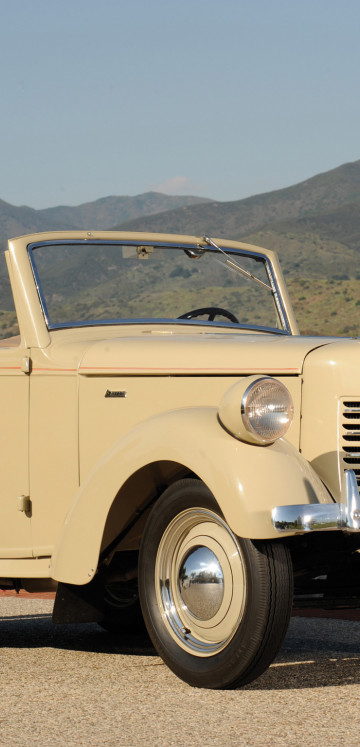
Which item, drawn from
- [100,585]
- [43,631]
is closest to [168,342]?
[100,585]

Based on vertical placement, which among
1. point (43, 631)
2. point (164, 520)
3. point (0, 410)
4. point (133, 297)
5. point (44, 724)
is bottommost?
point (43, 631)

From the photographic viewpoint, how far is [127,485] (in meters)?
4.73

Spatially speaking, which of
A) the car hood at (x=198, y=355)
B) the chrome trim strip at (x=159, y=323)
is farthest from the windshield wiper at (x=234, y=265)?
the car hood at (x=198, y=355)

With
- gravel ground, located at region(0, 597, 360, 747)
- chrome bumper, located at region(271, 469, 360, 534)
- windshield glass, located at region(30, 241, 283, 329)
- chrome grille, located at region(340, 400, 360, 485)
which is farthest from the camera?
windshield glass, located at region(30, 241, 283, 329)

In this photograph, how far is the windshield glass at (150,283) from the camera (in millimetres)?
5770

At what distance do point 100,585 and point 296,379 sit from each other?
1.37 meters

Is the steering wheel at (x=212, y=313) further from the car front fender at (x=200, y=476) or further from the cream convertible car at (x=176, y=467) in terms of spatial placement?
the car front fender at (x=200, y=476)

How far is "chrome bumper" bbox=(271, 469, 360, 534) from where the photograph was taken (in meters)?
4.00

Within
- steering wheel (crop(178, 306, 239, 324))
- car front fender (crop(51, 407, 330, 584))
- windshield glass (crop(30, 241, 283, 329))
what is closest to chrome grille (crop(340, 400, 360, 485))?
car front fender (crop(51, 407, 330, 584))

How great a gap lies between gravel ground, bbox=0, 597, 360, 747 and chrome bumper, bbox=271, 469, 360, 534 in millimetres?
654

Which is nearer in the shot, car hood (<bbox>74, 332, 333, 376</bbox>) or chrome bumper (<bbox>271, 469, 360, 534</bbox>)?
chrome bumper (<bbox>271, 469, 360, 534</bbox>)

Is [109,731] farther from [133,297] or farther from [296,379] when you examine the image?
[133,297]

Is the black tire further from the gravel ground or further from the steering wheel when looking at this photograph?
the steering wheel

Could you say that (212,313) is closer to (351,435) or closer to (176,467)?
(176,467)
